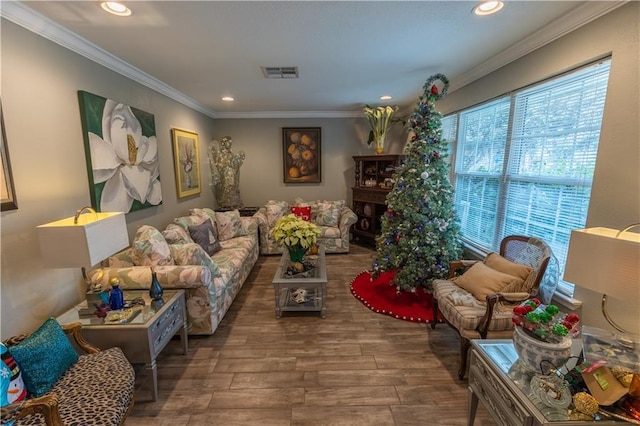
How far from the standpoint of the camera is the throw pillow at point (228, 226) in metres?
4.30

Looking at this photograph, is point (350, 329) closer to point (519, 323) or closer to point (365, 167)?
point (519, 323)

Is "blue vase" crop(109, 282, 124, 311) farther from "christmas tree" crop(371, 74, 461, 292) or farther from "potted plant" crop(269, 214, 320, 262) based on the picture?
"christmas tree" crop(371, 74, 461, 292)

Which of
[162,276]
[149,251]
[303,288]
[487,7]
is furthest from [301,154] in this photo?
[487,7]

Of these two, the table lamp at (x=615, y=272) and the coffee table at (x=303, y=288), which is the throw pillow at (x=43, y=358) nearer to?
the coffee table at (x=303, y=288)

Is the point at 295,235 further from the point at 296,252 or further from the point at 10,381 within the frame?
the point at 10,381

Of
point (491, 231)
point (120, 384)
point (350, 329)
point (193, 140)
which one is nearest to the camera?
point (120, 384)

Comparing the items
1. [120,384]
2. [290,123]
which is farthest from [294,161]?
[120,384]

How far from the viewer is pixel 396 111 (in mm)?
5227

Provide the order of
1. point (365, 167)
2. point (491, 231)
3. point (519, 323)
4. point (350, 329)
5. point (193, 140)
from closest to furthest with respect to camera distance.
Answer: point (519, 323) → point (350, 329) → point (491, 231) → point (193, 140) → point (365, 167)

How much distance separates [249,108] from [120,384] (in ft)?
14.8

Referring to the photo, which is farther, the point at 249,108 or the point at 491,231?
the point at 249,108

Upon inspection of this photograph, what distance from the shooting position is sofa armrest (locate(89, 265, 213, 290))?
2.34 metres

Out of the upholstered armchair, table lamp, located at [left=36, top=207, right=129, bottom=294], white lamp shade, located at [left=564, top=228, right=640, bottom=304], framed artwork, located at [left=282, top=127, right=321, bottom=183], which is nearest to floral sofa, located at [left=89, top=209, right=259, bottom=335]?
table lamp, located at [left=36, top=207, right=129, bottom=294]

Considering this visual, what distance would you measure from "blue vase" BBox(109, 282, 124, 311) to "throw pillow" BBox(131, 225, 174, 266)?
0.53 metres
